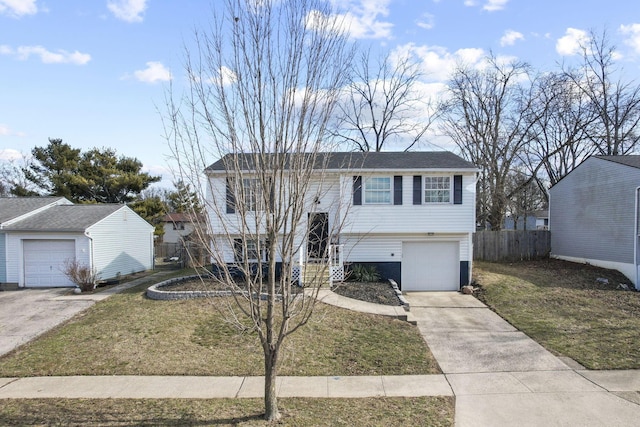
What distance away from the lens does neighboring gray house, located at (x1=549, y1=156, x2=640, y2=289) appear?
1484 cm

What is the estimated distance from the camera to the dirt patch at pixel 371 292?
11719mm

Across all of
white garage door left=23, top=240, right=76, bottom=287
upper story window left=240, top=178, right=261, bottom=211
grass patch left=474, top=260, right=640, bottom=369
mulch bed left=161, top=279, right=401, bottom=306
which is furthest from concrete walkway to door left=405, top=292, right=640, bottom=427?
white garage door left=23, top=240, right=76, bottom=287

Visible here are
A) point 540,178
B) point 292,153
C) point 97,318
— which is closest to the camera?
point 292,153

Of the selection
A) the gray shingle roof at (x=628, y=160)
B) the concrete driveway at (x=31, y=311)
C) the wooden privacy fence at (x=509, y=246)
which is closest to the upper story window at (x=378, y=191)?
the wooden privacy fence at (x=509, y=246)

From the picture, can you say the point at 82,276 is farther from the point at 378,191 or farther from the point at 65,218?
the point at 378,191

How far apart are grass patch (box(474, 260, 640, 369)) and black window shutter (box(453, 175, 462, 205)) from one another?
340 centimetres

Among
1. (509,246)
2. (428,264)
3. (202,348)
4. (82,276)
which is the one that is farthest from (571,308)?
(82,276)

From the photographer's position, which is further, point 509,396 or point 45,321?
point 45,321

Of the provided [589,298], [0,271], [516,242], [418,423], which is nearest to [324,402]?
[418,423]

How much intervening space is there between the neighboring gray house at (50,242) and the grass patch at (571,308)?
1601 cm

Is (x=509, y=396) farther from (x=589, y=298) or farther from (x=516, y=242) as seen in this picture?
(x=516, y=242)

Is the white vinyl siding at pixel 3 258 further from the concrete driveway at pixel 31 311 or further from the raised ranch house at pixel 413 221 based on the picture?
the raised ranch house at pixel 413 221

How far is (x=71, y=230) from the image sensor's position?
50.0 feet

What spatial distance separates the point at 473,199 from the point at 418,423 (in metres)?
11.4
